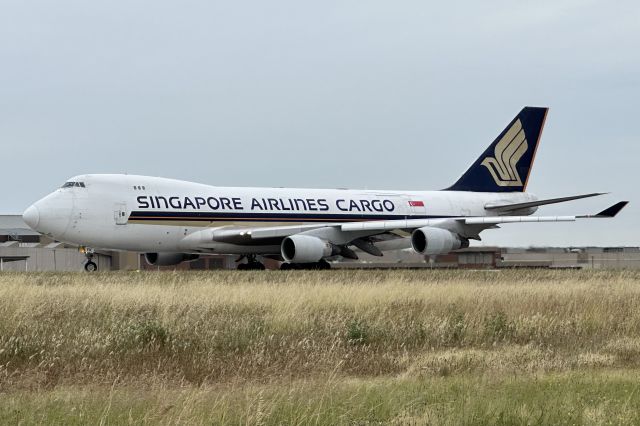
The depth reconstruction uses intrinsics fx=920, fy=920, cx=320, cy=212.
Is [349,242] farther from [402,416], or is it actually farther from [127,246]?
[402,416]

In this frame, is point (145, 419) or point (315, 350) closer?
point (145, 419)

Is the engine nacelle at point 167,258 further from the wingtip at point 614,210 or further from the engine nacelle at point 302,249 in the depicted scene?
the wingtip at point 614,210

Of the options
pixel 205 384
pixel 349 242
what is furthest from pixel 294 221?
pixel 205 384

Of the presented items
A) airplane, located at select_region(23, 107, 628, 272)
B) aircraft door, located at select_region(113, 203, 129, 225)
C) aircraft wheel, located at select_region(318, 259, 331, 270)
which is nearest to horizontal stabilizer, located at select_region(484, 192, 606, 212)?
airplane, located at select_region(23, 107, 628, 272)

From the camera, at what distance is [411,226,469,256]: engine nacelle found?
1479 inches

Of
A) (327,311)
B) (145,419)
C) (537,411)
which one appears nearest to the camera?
(145,419)

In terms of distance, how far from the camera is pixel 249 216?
39.4m

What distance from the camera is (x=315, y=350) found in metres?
11.8

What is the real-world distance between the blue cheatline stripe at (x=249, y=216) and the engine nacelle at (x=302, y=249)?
259 centimetres

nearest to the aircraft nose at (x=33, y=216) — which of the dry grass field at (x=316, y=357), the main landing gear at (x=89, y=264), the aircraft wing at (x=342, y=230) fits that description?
the main landing gear at (x=89, y=264)

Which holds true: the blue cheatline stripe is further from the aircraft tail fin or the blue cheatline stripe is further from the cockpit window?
the aircraft tail fin

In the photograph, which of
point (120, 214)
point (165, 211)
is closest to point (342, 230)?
point (165, 211)

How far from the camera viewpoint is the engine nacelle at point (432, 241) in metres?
37.6

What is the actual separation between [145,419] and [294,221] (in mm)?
33466
